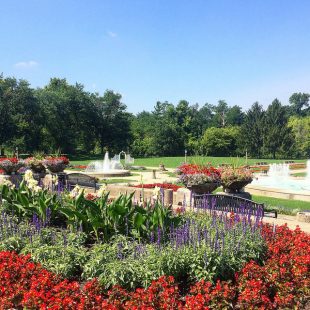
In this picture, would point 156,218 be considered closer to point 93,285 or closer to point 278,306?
point 93,285

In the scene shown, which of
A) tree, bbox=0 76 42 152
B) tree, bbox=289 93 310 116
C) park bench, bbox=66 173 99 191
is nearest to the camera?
park bench, bbox=66 173 99 191

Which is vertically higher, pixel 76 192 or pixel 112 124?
pixel 112 124

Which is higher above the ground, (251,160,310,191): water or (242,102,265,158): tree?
(242,102,265,158): tree

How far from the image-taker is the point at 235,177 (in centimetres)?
1010

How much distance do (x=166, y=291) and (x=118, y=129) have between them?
55056 mm

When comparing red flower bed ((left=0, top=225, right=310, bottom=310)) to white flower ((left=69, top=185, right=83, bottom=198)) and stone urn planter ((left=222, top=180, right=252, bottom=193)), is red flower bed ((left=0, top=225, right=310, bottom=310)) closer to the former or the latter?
white flower ((left=69, top=185, right=83, bottom=198))

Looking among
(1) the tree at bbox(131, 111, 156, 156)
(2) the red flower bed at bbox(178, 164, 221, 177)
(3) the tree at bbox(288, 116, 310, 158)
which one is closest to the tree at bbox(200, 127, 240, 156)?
(1) the tree at bbox(131, 111, 156, 156)

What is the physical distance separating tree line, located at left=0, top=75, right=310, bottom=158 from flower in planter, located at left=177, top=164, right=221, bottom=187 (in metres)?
39.4

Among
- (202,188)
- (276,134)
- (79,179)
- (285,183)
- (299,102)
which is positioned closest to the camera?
(202,188)

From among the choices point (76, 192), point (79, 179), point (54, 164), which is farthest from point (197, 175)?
point (54, 164)

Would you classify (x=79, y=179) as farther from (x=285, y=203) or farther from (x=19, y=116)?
(x=19, y=116)

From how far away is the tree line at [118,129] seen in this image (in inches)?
1869

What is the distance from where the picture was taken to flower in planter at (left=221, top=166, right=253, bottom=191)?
10.1 m

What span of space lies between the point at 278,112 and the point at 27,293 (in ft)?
201
